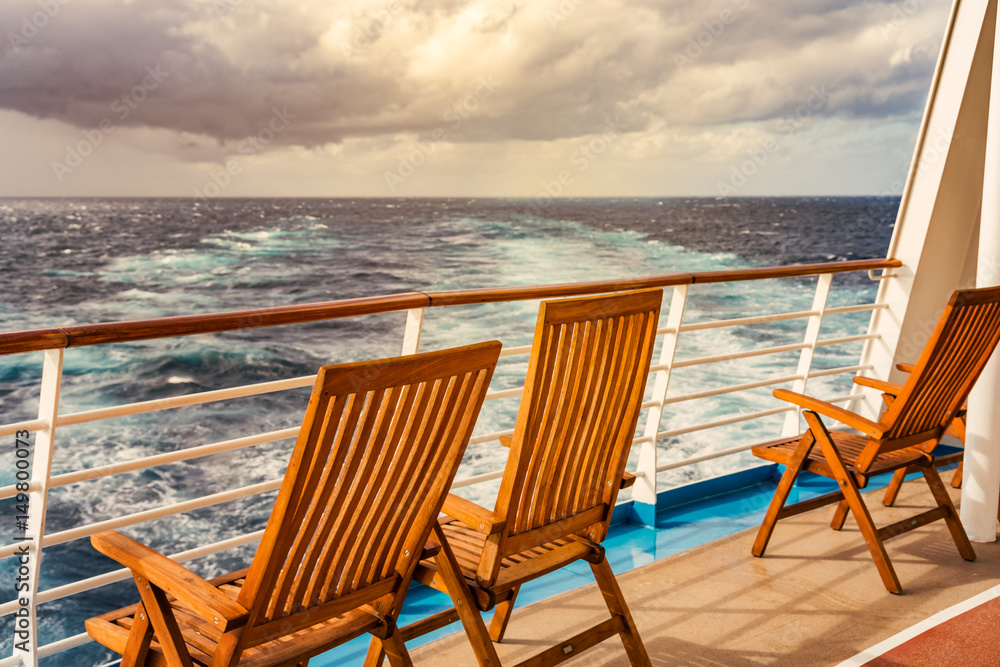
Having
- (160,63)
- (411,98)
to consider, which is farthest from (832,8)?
(160,63)

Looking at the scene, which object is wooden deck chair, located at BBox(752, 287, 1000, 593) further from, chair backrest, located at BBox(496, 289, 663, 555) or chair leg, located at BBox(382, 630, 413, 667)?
chair leg, located at BBox(382, 630, 413, 667)

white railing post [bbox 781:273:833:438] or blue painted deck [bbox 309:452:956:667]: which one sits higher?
white railing post [bbox 781:273:833:438]

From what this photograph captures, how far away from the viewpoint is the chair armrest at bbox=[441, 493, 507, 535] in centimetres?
174

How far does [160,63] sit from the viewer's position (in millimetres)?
26438

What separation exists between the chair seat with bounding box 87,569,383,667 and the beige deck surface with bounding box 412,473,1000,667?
75 centimetres

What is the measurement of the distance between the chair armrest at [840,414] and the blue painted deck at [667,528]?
723 millimetres

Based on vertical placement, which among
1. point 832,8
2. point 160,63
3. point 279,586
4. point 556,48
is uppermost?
point 832,8

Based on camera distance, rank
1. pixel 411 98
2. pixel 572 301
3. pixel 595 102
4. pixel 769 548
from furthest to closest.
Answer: pixel 595 102 → pixel 411 98 → pixel 769 548 → pixel 572 301

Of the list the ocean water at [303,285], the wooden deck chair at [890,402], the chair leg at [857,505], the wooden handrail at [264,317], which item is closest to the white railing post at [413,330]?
the wooden handrail at [264,317]

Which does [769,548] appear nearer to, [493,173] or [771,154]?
[493,173]

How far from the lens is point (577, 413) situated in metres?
1.86

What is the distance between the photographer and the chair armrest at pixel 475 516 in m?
1.74

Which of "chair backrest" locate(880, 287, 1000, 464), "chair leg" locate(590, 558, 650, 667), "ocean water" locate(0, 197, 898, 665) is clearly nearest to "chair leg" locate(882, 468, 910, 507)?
"chair backrest" locate(880, 287, 1000, 464)

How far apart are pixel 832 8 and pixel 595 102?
10.5 meters
